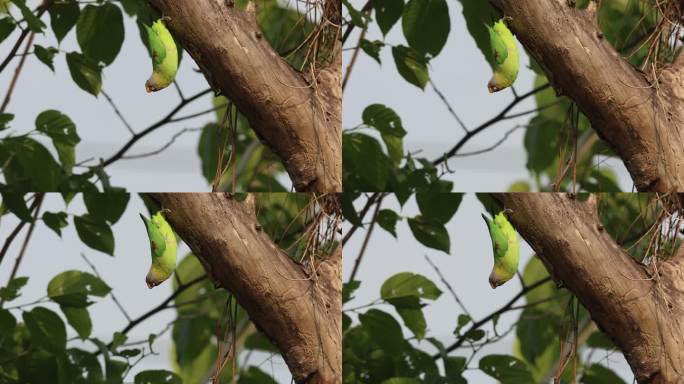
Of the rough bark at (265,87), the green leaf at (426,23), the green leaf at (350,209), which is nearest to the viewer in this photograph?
the rough bark at (265,87)

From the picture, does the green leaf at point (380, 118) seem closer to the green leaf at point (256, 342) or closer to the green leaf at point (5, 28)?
the green leaf at point (256, 342)

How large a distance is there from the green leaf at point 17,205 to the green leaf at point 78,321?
0.39ft

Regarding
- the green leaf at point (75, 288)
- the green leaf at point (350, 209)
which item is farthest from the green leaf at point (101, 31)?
the green leaf at point (350, 209)

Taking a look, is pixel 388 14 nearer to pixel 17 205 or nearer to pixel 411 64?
pixel 411 64

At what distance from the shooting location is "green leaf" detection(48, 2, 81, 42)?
4.48 feet

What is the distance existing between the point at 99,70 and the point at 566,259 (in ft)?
1.97

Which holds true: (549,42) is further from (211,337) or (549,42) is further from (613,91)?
(211,337)

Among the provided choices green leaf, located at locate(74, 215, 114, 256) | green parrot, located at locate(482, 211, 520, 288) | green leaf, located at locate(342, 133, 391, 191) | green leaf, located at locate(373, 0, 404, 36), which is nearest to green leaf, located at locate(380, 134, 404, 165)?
green leaf, located at locate(342, 133, 391, 191)

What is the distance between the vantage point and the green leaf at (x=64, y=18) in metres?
1.36

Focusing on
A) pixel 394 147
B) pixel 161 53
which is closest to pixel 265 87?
pixel 161 53

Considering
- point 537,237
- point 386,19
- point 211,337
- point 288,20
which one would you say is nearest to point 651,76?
point 537,237

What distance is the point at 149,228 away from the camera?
3.55 feet

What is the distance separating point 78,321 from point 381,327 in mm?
365

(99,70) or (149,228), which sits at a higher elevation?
(99,70)
